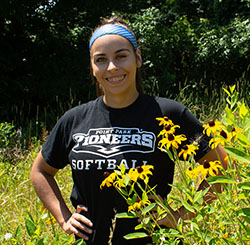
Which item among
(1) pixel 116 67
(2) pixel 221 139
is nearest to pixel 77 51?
(1) pixel 116 67

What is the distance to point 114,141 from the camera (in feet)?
5.38

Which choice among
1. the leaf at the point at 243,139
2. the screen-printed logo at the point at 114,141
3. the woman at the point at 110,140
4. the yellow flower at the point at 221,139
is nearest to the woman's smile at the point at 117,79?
the woman at the point at 110,140

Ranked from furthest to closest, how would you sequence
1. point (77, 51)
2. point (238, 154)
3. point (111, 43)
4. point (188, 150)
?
1. point (77, 51)
2. point (111, 43)
3. point (188, 150)
4. point (238, 154)

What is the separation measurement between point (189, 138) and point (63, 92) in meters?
5.18

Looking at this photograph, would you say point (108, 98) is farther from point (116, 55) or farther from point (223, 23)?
point (223, 23)

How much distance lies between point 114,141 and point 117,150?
0.05 meters

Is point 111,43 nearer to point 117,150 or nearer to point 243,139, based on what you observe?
point 117,150

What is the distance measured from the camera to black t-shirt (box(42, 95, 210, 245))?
5.24 ft

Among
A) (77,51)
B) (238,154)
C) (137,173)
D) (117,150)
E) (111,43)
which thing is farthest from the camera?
(77,51)

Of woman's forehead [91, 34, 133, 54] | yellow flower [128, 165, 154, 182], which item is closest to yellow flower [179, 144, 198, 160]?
yellow flower [128, 165, 154, 182]

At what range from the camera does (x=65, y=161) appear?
74.4 inches

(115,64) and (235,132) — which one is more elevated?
(115,64)

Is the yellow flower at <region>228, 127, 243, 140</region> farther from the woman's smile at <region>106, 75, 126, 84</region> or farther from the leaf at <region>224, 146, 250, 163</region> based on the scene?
the woman's smile at <region>106, 75, 126, 84</region>

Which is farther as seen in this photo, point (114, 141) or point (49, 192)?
point (49, 192)
